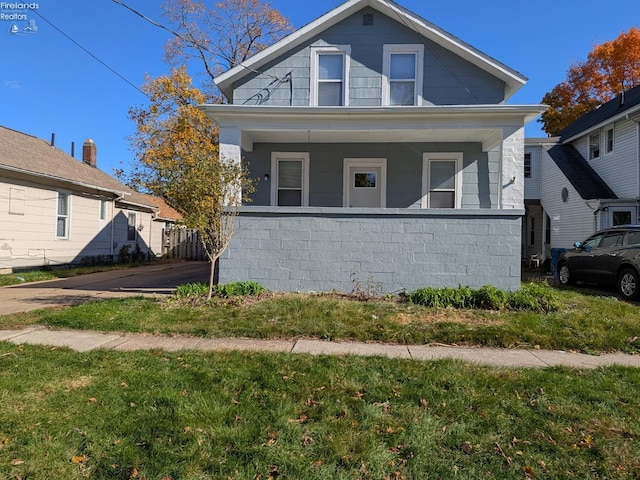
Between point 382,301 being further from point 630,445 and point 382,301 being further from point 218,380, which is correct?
point 630,445

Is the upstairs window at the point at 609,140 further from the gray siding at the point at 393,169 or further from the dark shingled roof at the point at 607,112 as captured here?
the gray siding at the point at 393,169

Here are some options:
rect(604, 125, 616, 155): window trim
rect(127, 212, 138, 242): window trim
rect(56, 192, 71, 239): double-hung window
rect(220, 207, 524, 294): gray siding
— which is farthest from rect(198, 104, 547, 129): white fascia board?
rect(127, 212, 138, 242): window trim

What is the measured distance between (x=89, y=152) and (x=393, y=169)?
1657 centimetres

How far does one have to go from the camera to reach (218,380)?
3744 millimetres

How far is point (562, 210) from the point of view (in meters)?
17.9

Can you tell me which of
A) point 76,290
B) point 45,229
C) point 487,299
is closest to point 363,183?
point 487,299

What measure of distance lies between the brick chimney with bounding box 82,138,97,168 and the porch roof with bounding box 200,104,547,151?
560 inches

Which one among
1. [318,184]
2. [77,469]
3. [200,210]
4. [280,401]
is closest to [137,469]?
[77,469]

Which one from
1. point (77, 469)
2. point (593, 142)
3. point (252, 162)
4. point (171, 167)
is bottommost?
point (77, 469)

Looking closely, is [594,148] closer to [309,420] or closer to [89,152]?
[309,420]

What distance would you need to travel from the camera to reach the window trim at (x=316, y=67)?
10461 mm

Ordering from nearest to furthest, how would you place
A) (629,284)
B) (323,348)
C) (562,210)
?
(323,348) → (629,284) → (562,210)

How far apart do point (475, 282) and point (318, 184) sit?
481 cm

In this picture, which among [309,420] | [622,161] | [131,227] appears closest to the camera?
[309,420]
